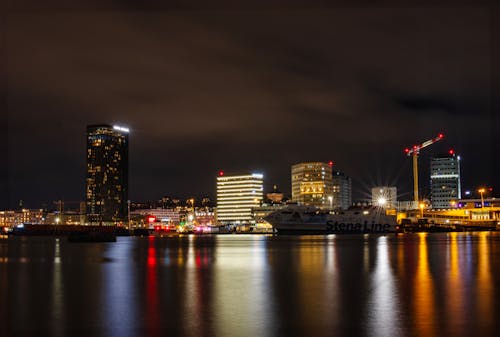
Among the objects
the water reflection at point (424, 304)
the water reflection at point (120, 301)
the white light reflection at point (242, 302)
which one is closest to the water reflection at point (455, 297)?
the water reflection at point (424, 304)

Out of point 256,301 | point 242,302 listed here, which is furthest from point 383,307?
point 242,302

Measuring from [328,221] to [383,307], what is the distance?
135 metres

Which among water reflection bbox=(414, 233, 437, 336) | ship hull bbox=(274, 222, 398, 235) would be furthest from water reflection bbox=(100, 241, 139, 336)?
ship hull bbox=(274, 222, 398, 235)

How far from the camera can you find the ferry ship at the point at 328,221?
151500 millimetres

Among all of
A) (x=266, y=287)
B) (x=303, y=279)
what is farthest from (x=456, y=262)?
(x=266, y=287)

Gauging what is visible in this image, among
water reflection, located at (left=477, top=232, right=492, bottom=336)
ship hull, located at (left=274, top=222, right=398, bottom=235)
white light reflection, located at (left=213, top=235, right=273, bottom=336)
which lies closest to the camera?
white light reflection, located at (left=213, top=235, right=273, bottom=336)

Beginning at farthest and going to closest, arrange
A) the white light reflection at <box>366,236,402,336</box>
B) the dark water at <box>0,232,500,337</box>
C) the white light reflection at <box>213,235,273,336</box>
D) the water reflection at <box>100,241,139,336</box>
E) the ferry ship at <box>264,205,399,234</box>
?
the ferry ship at <box>264,205,399,234</box>, the water reflection at <box>100,241,139,336</box>, the dark water at <box>0,232,500,337</box>, the white light reflection at <box>213,235,273,336</box>, the white light reflection at <box>366,236,402,336</box>

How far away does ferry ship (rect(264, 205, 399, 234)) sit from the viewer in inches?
5965

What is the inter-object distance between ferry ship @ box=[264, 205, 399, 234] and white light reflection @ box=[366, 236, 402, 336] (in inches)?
4820

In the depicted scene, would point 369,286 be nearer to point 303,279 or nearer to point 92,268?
point 303,279

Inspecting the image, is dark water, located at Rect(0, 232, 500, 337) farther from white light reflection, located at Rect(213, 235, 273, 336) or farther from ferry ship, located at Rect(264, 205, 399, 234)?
ferry ship, located at Rect(264, 205, 399, 234)

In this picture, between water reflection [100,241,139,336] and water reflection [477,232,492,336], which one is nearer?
water reflection [477,232,492,336]

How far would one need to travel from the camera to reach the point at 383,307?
19.0 m

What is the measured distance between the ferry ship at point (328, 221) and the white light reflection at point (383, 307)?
12243cm
